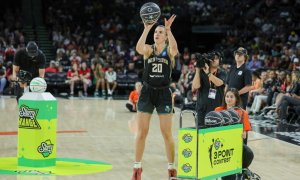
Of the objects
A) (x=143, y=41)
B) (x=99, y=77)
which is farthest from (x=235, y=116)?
(x=99, y=77)

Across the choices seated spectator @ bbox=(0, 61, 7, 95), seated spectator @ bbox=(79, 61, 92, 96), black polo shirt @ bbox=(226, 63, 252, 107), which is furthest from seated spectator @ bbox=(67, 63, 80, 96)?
black polo shirt @ bbox=(226, 63, 252, 107)

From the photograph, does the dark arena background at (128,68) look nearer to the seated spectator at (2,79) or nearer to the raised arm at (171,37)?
the seated spectator at (2,79)

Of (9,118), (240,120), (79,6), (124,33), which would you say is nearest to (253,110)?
(9,118)

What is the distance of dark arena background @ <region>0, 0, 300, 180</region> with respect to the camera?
1143cm

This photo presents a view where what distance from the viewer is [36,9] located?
32.5 metres

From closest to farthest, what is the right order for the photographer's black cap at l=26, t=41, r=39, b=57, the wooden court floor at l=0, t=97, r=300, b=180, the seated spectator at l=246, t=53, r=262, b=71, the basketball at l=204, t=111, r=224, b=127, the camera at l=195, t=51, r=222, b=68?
the basketball at l=204, t=111, r=224, b=127
the camera at l=195, t=51, r=222, b=68
the wooden court floor at l=0, t=97, r=300, b=180
the photographer's black cap at l=26, t=41, r=39, b=57
the seated spectator at l=246, t=53, r=262, b=71

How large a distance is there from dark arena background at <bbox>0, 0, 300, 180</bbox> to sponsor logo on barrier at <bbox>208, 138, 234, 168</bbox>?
1.61 meters

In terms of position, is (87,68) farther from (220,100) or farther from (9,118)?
(220,100)

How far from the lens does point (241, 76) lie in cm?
1102

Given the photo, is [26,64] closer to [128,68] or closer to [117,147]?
[117,147]

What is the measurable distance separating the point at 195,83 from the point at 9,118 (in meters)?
8.23

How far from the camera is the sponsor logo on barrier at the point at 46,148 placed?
9039 mm

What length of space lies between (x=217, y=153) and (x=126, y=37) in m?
24.8

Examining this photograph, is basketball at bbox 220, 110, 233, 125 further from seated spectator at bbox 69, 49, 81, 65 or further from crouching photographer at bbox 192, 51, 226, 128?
seated spectator at bbox 69, 49, 81, 65
